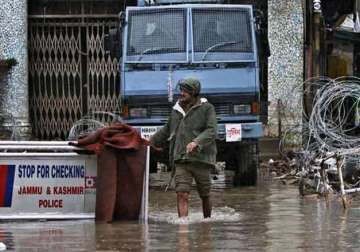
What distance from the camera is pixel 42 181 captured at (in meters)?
10.9

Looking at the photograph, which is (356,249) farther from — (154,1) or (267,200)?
(154,1)

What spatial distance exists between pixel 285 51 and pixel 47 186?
11792 mm

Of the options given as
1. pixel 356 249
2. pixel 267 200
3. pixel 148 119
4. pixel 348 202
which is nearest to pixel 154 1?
pixel 148 119

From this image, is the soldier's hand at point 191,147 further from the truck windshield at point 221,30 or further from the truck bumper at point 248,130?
the truck windshield at point 221,30

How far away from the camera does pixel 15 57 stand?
21812 mm

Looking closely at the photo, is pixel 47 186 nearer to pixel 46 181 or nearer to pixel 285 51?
pixel 46 181

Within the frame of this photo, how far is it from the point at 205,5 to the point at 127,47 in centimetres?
154

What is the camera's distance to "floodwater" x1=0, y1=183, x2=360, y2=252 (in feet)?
29.7

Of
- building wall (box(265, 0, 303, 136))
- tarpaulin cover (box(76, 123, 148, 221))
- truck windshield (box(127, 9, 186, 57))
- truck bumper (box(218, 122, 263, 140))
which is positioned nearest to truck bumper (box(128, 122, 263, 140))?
truck bumper (box(218, 122, 263, 140))

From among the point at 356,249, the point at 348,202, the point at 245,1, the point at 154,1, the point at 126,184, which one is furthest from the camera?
the point at 245,1

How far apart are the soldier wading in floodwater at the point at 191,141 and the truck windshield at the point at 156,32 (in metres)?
4.73

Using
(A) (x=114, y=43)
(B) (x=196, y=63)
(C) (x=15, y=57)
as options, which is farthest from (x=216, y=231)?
(C) (x=15, y=57)

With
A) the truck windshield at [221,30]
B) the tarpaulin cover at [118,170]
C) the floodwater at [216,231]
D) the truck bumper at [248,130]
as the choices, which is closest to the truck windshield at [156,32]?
the truck windshield at [221,30]

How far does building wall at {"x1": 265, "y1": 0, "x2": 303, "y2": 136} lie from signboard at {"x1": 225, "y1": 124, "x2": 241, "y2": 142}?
626 cm
